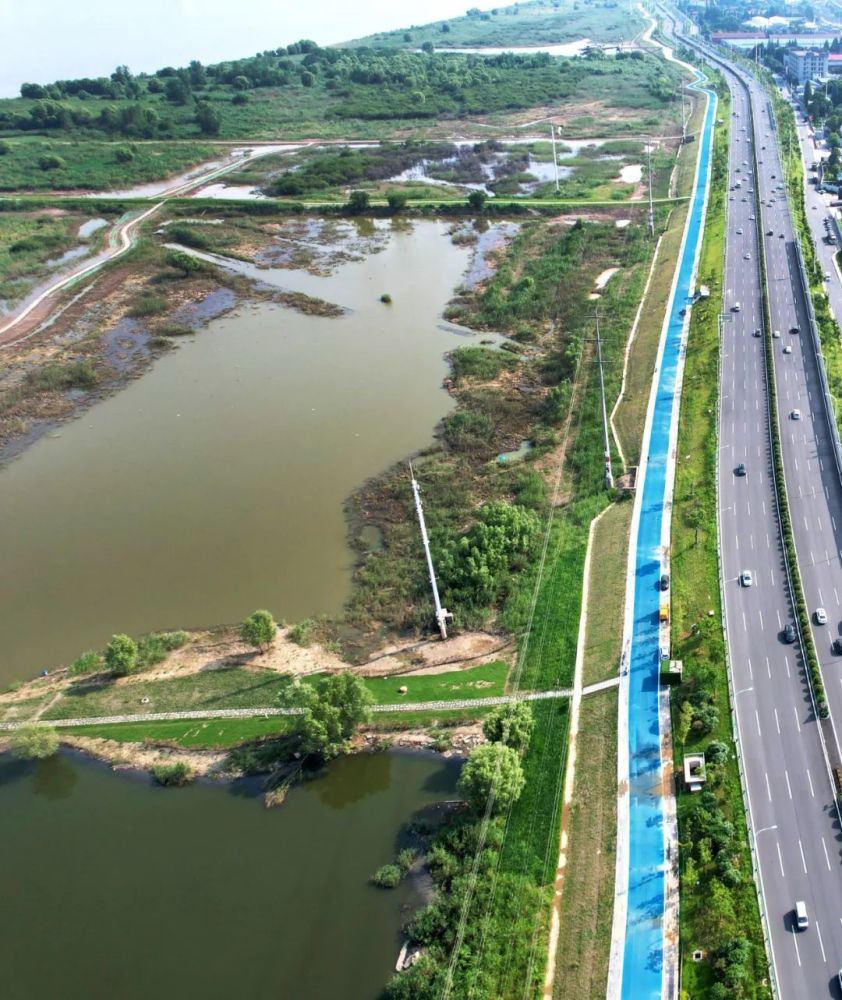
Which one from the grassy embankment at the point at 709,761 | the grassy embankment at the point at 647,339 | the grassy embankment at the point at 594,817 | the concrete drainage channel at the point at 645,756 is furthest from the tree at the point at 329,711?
the grassy embankment at the point at 647,339

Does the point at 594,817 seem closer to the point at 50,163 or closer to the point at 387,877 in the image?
the point at 387,877

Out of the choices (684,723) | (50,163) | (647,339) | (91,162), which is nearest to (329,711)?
(684,723)

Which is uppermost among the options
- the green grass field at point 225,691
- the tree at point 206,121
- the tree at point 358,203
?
the tree at point 206,121

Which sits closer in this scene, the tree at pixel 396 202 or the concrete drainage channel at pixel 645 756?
the concrete drainage channel at pixel 645 756

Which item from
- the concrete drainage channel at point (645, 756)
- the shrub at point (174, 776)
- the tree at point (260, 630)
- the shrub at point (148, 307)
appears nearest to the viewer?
the concrete drainage channel at point (645, 756)

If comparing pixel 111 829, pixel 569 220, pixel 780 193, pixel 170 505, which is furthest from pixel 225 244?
pixel 111 829

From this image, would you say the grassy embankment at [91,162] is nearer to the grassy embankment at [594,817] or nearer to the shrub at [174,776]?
the shrub at [174,776]

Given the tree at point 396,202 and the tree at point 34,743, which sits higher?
the tree at point 396,202

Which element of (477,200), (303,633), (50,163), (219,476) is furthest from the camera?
(50,163)
